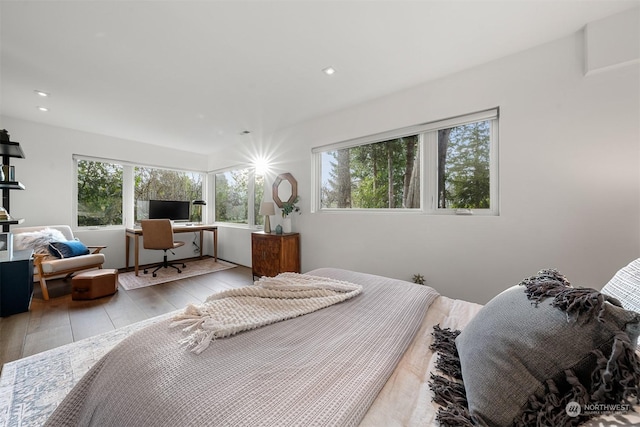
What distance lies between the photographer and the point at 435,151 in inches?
98.3

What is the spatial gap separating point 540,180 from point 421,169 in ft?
3.22

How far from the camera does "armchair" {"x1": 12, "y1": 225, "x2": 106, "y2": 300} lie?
2.77 m

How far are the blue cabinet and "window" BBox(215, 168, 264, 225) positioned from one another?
276cm

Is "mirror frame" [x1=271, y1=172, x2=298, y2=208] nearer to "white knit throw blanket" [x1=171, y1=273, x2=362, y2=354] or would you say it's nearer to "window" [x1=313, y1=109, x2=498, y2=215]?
"window" [x1=313, y1=109, x2=498, y2=215]

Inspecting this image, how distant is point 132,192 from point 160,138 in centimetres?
118

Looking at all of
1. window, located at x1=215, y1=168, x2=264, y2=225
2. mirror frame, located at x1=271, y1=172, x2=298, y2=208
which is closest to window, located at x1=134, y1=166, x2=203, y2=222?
window, located at x1=215, y1=168, x2=264, y2=225

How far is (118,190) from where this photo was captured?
4297 mm

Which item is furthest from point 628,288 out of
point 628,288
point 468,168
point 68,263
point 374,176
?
point 68,263

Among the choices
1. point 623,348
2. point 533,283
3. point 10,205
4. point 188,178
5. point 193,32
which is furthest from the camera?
point 188,178

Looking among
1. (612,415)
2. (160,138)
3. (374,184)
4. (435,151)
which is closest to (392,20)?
(435,151)

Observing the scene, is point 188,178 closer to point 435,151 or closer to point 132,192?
point 132,192

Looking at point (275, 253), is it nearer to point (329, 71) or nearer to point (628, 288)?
point (329, 71)

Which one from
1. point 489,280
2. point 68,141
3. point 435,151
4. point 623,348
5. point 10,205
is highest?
point 68,141

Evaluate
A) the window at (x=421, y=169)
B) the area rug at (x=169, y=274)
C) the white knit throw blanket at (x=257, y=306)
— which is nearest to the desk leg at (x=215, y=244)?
the area rug at (x=169, y=274)
